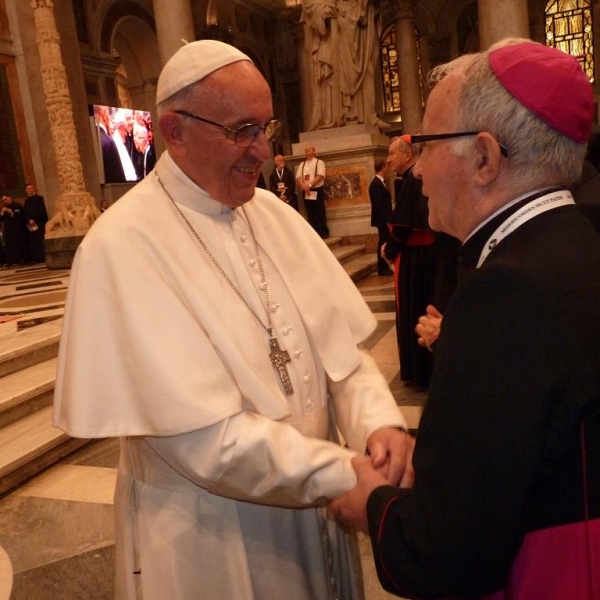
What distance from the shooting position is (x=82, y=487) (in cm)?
311

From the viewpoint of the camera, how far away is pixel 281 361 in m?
1.51

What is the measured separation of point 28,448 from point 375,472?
262 centimetres

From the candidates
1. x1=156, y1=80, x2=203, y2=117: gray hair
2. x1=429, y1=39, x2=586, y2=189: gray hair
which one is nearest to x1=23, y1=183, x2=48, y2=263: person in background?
x1=156, y1=80, x2=203, y2=117: gray hair

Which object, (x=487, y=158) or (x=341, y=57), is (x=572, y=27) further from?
(x=487, y=158)

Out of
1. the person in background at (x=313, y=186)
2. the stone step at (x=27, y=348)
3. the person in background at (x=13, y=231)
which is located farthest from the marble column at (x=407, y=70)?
the stone step at (x=27, y=348)

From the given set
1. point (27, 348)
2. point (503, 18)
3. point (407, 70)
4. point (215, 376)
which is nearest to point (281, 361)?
point (215, 376)

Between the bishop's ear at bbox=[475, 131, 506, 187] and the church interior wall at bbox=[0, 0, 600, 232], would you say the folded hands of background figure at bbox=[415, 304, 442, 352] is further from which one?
the church interior wall at bbox=[0, 0, 600, 232]

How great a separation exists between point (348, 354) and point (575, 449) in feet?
2.47

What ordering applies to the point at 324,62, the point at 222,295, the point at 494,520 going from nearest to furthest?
the point at 494,520 → the point at 222,295 → the point at 324,62

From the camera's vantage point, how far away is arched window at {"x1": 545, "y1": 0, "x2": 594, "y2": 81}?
2209cm

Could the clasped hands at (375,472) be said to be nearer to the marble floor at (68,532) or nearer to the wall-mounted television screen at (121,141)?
the marble floor at (68,532)

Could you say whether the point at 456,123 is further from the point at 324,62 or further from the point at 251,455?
the point at 324,62

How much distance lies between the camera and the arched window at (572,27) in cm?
2209

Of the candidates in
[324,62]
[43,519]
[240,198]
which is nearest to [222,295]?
[240,198]
